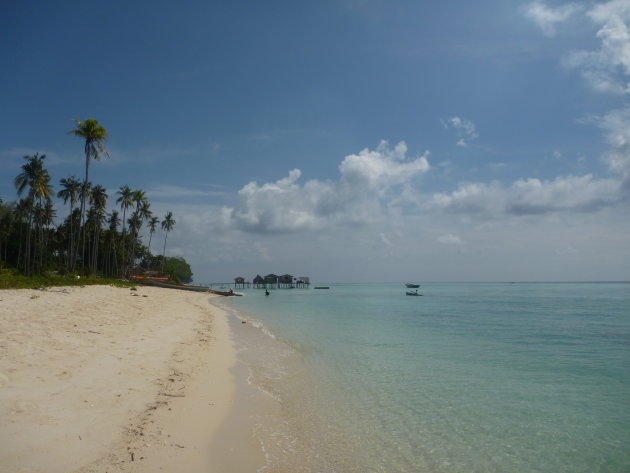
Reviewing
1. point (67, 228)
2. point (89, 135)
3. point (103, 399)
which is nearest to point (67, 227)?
point (67, 228)

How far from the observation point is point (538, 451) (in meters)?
6.18

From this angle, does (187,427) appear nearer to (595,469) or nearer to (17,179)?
(595,469)

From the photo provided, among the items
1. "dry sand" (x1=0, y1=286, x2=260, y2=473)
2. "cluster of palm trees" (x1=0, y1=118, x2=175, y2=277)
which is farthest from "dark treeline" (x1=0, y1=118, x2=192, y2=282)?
"dry sand" (x1=0, y1=286, x2=260, y2=473)

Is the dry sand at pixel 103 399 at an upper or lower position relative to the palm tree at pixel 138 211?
lower

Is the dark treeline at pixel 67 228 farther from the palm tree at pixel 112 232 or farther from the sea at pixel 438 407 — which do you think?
the sea at pixel 438 407

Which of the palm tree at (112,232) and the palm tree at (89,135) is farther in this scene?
the palm tree at (112,232)

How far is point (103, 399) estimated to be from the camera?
249 inches

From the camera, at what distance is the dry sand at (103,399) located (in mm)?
4465

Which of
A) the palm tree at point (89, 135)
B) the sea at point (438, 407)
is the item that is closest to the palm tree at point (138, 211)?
the palm tree at point (89, 135)

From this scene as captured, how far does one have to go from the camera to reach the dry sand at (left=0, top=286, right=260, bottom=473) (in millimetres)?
4465

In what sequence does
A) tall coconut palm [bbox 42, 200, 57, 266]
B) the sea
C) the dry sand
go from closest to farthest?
1. the dry sand
2. the sea
3. tall coconut palm [bbox 42, 200, 57, 266]

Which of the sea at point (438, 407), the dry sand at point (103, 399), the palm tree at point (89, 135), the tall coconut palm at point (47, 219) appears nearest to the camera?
the dry sand at point (103, 399)

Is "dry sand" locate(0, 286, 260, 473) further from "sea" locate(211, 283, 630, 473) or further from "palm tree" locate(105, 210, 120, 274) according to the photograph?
"palm tree" locate(105, 210, 120, 274)

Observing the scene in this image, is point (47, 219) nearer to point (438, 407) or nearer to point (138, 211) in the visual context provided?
point (138, 211)
